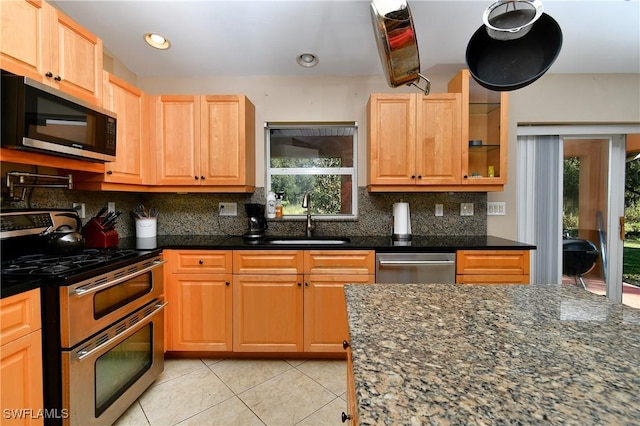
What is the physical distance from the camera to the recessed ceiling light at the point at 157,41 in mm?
2248

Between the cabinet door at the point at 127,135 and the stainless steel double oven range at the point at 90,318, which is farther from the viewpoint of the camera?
the cabinet door at the point at 127,135

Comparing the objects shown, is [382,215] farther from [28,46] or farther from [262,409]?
[28,46]

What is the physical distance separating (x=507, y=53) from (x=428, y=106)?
1.37 m

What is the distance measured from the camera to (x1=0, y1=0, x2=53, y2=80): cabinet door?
1.33 m

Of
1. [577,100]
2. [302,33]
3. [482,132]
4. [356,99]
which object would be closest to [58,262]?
[302,33]

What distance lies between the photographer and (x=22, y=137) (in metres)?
1.32

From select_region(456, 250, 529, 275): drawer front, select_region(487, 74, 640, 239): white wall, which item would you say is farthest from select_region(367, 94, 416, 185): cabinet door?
select_region(487, 74, 640, 239): white wall

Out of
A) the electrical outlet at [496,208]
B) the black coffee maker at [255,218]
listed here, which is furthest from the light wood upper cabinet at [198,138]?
the electrical outlet at [496,208]

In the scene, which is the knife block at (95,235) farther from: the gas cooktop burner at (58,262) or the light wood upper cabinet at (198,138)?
the light wood upper cabinet at (198,138)

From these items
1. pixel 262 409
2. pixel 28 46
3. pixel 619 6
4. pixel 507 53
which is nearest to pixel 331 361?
pixel 262 409

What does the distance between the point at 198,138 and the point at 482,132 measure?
8.02 ft

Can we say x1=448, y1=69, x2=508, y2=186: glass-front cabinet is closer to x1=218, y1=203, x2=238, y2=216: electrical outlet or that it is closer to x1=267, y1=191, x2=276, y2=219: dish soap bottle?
x1=267, y1=191, x2=276, y2=219: dish soap bottle

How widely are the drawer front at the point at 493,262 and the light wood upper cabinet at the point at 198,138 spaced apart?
6.23ft

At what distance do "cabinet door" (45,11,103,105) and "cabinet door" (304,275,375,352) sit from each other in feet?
6.21
